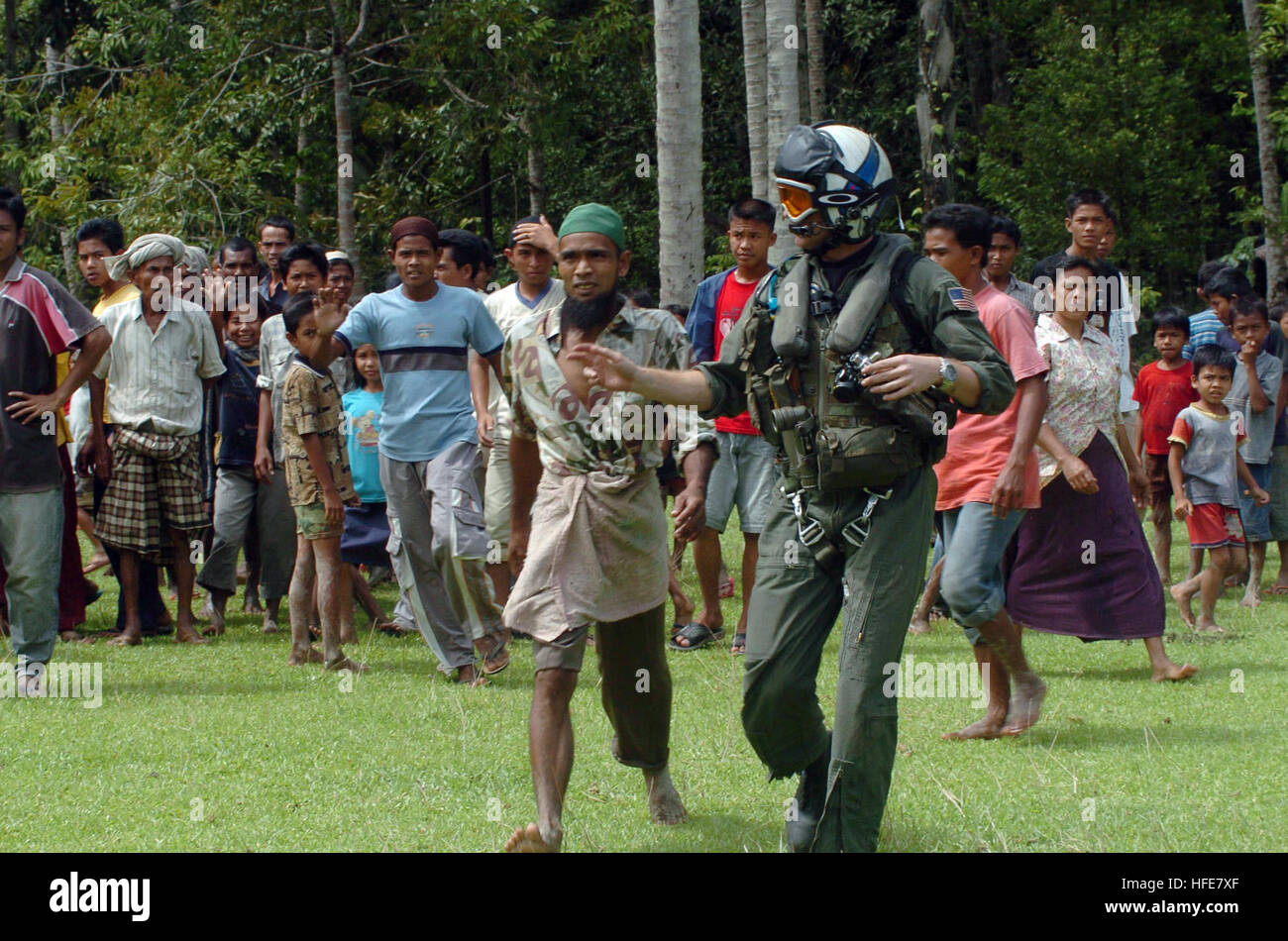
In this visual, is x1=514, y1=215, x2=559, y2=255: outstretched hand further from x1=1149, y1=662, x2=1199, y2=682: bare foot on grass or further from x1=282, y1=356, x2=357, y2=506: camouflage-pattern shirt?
x1=1149, y1=662, x2=1199, y2=682: bare foot on grass

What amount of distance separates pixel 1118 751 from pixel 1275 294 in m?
14.0

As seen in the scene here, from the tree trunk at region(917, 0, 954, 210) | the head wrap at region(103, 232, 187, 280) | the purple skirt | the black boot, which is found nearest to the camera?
the black boot

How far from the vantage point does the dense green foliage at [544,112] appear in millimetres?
18469

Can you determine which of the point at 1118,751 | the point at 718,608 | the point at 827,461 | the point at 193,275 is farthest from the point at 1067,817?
the point at 193,275

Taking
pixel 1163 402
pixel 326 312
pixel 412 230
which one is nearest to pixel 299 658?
pixel 326 312

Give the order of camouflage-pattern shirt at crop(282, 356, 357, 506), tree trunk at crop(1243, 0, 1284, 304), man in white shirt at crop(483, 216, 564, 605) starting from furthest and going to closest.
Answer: tree trunk at crop(1243, 0, 1284, 304), man in white shirt at crop(483, 216, 564, 605), camouflage-pattern shirt at crop(282, 356, 357, 506)

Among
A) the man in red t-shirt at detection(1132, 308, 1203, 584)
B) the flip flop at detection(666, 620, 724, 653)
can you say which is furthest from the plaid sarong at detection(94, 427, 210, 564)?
the man in red t-shirt at detection(1132, 308, 1203, 584)

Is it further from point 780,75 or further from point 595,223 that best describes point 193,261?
point 595,223

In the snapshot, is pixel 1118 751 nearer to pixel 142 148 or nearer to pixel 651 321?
pixel 651 321

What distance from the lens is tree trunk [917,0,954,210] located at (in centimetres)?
1666

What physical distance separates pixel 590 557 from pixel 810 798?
105 cm

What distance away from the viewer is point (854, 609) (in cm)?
466

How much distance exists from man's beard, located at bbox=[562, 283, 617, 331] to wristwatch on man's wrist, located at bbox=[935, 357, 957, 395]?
1.31 m

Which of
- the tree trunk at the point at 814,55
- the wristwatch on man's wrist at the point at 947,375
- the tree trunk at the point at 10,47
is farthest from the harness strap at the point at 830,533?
the tree trunk at the point at 10,47
